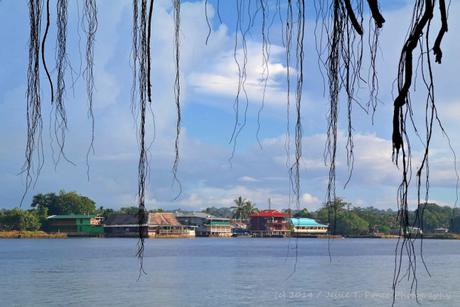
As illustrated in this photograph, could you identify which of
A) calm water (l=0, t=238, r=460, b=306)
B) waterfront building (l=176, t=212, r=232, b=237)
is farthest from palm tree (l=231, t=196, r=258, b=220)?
calm water (l=0, t=238, r=460, b=306)

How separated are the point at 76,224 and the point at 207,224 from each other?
35.6 metres

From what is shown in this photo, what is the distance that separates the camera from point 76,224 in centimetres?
14538

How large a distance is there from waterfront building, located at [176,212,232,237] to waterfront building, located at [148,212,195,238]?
6708 millimetres

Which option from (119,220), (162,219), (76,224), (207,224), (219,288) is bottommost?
(219,288)

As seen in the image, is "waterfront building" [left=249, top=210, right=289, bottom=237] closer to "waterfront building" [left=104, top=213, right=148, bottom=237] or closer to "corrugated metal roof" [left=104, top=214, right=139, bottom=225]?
"waterfront building" [left=104, top=213, right=148, bottom=237]

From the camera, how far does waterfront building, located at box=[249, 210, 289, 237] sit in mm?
159500

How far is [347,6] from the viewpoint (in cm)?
145

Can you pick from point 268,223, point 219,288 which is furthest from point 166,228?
point 219,288

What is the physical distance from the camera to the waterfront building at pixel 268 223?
160m

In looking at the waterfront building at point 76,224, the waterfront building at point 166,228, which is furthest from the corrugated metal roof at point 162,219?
the waterfront building at point 76,224

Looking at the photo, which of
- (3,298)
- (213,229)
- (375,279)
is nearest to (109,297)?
(3,298)

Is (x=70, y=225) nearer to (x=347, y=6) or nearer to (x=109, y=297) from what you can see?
(x=109, y=297)

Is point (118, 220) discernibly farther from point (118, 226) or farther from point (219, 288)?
point (219, 288)

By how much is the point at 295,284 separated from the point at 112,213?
121837 mm
